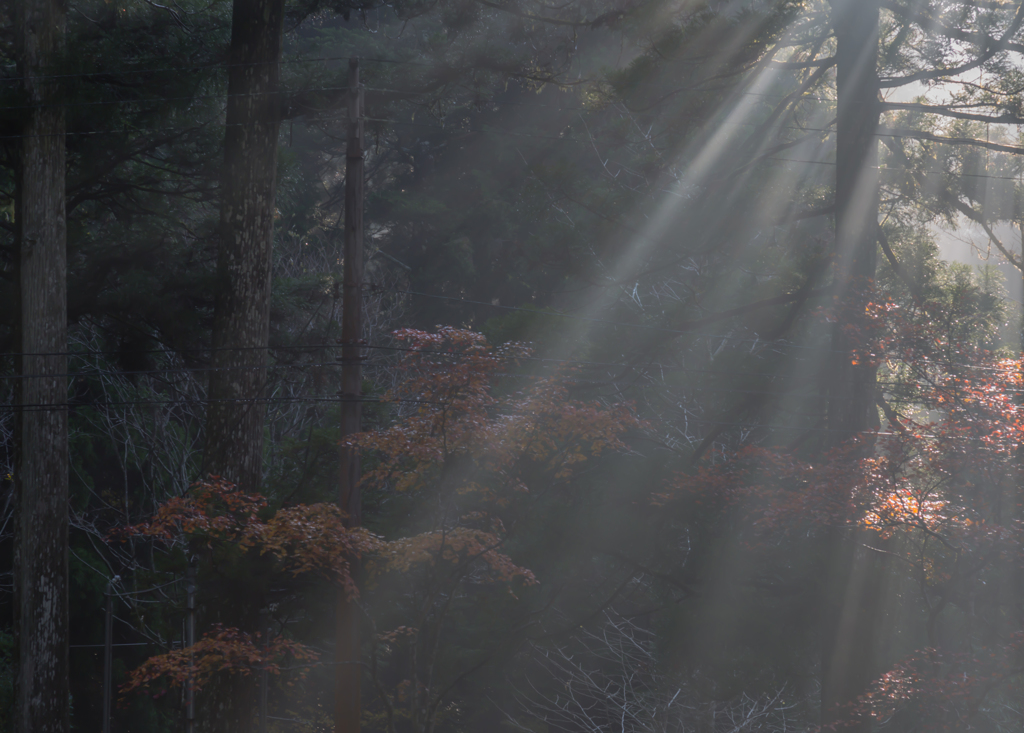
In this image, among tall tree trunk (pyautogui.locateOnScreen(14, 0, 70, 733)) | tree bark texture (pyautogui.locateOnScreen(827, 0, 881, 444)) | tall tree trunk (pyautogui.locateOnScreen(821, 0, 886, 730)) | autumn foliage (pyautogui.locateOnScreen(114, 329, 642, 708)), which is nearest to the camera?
autumn foliage (pyautogui.locateOnScreen(114, 329, 642, 708))

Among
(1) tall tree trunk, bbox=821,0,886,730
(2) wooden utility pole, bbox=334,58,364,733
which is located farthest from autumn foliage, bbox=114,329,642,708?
(1) tall tree trunk, bbox=821,0,886,730

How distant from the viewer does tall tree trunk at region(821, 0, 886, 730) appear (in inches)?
411

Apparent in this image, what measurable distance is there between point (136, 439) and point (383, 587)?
736cm

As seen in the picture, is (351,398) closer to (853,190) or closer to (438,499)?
(438,499)

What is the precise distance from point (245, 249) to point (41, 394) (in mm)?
2960

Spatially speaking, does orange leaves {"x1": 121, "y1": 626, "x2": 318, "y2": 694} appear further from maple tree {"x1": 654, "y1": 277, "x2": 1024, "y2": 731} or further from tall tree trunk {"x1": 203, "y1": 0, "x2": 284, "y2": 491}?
maple tree {"x1": 654, "y1": 277, "x2": 1024, "y2": 731}

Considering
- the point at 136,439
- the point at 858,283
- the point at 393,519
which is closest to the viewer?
the point at 858,283

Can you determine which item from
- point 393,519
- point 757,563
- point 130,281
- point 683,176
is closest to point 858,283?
point 683,176

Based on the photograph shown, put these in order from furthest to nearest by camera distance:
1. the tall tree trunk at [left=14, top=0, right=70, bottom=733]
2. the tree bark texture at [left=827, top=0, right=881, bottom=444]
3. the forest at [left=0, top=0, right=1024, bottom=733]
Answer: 1. the tree bark texture at [left=827, top=0, right=881, bottom=444]
2. the tall tree trunk at [left=14, top=0, right=70, bottom=733]
3. the forest at [left=0, top=0, right=1024, bottom=733]

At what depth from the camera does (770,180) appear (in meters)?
12.6

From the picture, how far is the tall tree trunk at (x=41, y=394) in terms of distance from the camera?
377 inches

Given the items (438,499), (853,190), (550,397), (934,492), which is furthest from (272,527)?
(853,190)

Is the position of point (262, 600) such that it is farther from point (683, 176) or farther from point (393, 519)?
point (683, 176)

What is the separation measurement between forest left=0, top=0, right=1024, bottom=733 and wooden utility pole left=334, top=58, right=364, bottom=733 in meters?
0.04
